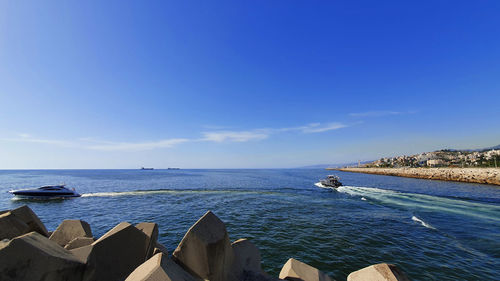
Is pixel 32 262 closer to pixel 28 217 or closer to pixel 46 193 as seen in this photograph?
pixel 28 217

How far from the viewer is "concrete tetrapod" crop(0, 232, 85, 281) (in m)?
3.49

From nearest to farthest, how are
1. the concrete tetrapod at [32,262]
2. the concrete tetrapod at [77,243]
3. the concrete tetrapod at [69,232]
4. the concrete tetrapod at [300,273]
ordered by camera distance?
the concrete tetrapod at [32,262], the concrete tetrapod at [300,273], the concrete tetrapod at [77,243], the concrete tetrapod at [69,232]

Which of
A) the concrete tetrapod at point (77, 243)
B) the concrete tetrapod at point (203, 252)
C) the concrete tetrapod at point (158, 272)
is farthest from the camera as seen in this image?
the concrete tetrapod at point (77, 243)

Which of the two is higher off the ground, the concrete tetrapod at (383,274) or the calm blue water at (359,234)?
the concrete tetrapod at (383,274)

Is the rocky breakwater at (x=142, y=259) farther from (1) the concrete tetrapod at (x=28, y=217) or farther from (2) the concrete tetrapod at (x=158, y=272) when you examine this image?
(1) the concrete tetrapod at (x=28, y=217)

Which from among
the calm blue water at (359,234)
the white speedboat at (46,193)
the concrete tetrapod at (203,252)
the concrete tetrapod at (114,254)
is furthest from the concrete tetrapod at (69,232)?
the white speedboat at (46,193)

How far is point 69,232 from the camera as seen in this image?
7504 mm

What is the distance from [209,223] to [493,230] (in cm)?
2233

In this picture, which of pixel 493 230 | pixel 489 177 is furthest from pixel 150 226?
pixel 489 177

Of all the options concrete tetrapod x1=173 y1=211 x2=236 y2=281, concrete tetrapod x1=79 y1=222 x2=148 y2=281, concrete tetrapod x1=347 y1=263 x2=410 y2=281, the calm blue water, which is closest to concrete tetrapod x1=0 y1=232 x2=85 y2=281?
concrete tetrapod x1=79 y1=222 x2=148 y2=281

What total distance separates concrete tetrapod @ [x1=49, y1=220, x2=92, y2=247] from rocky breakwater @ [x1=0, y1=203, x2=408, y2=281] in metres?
1.33

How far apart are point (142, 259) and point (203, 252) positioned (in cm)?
224

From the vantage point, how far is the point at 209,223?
4785mm

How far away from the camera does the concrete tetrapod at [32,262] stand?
11.5 ft
